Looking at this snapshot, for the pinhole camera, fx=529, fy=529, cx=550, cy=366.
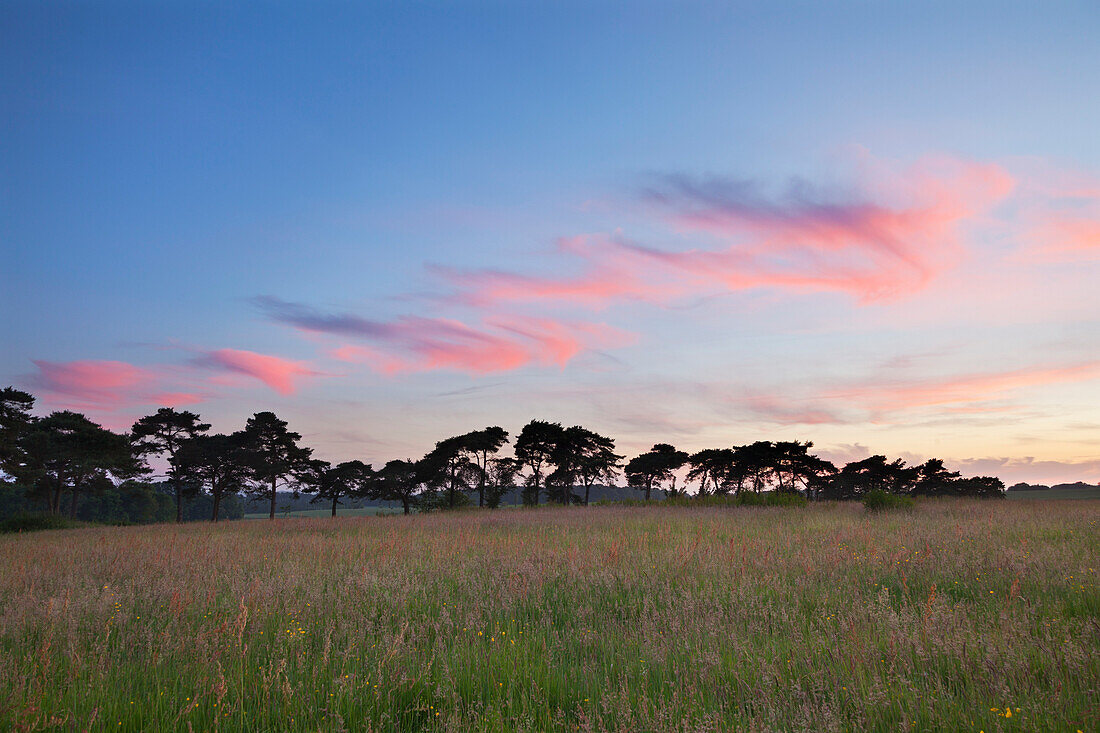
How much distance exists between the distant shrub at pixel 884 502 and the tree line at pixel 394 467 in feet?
43.8

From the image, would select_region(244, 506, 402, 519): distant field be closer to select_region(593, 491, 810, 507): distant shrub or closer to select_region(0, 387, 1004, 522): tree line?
select_region(0, 387, 1004, 522): tree line

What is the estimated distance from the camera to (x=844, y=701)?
3828mm

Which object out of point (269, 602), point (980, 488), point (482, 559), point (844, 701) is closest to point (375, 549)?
point (482, 559)

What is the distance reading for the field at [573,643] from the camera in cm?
366

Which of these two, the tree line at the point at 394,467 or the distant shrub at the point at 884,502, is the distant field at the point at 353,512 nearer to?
the tree line at the point at 394,467

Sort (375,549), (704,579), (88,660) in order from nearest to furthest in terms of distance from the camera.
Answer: (88,660)
(704,579)
(375,549)

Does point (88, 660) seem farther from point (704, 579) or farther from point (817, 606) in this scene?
point (817, 606)

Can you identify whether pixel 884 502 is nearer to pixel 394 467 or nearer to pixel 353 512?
pixel 394 467

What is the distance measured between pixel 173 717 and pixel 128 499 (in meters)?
98.9

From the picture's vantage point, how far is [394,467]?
186 feet

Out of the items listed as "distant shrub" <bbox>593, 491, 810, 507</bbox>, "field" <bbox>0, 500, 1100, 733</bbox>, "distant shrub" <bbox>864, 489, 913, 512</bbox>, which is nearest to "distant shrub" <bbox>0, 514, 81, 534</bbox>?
"field" <bbox>0, 500, 1100, 733</bbox>

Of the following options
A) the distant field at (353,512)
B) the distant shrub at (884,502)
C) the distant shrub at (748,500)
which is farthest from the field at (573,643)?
the distant field at (353,512)

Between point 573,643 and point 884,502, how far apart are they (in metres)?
21.3

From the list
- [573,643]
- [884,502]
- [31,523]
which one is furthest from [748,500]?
[31,523]
